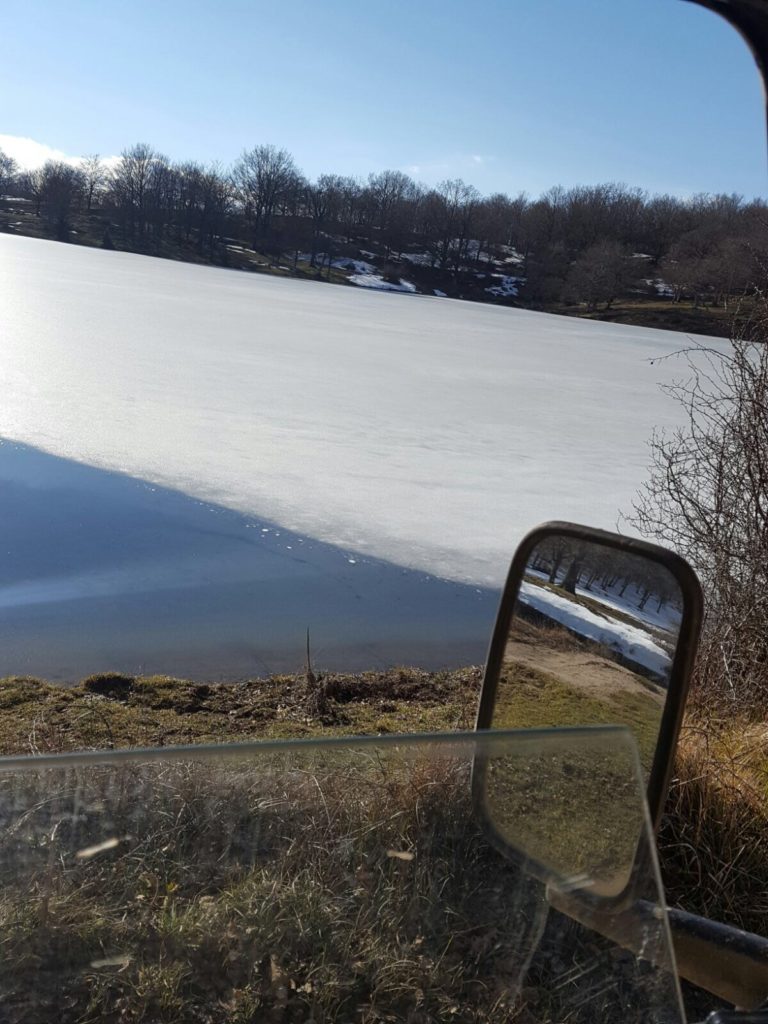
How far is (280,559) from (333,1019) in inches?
221

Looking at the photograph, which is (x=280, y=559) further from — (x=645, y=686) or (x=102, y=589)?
(x=645, y=686)

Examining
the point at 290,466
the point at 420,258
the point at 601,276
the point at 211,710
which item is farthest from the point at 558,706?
the point at 420,258

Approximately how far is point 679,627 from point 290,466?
710 centimetres

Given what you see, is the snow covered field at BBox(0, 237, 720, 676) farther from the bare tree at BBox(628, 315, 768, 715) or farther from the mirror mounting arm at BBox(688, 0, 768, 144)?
the mirror mounting arm at BBox(688, 0, 768, 144)

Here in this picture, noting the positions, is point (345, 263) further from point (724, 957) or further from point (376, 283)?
point (724, 957)

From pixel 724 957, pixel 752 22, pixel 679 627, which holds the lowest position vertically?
pixel 724 957

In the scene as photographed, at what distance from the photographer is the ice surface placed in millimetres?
7473

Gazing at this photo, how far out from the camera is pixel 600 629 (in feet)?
6.21

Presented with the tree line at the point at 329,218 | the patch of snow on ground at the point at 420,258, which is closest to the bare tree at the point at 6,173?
the tree line at the point at 329,218

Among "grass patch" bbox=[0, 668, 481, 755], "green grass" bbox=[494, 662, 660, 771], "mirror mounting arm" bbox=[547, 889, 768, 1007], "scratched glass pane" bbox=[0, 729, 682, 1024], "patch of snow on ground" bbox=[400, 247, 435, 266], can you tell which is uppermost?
"patch of snow on ground" bbox=[400, 247, 435, 266]

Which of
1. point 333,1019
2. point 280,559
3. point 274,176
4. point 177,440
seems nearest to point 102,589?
point 280,559

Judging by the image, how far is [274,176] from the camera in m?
72.1

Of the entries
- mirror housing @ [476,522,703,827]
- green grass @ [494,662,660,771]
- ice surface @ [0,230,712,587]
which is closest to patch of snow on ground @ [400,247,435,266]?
ice surface @ [0,230,712,587]

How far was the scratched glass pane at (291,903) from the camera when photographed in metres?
0.82
